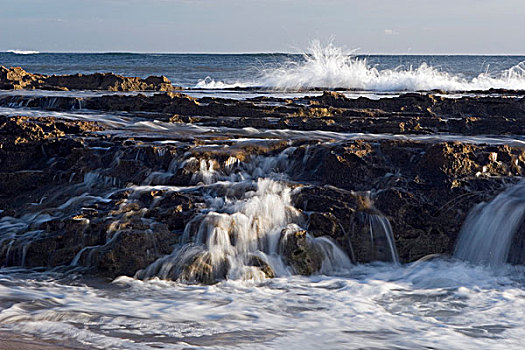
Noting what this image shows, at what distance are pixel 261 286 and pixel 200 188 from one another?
1.40 meters

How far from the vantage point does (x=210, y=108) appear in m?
10.0

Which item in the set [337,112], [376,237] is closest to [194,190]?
[376,237]

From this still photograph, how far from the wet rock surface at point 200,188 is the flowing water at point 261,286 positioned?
0.04m

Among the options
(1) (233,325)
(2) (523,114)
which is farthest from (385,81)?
(1) (233,325)

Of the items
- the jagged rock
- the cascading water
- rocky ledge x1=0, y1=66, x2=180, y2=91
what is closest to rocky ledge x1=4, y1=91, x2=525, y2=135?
the cascading water

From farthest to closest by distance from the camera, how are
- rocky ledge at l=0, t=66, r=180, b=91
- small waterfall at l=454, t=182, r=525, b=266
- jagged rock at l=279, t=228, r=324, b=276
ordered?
rocky ledge at l=0, t=66, r=180, b=91 → small waterfall at l=454, t=182, r=525, b=266 → jagged rock at l=279, t=228, r=324, b=276

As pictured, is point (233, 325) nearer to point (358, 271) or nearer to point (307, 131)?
point (358, 271)

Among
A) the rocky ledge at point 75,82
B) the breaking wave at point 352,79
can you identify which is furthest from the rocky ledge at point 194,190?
the breaking wave at point 352,79

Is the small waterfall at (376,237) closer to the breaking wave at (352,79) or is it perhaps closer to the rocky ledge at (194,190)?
the rocky ledge at (194,190)

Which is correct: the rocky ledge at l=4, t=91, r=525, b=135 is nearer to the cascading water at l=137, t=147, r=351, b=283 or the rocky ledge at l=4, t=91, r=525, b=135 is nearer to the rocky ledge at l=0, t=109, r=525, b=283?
the rocky ledge at l=0, t=109, r=525, b=283

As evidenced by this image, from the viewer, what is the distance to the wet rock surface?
17.8 ft

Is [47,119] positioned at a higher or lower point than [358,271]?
higher

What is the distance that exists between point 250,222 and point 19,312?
1957 millimetres

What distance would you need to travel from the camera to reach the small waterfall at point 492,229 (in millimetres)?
5641
